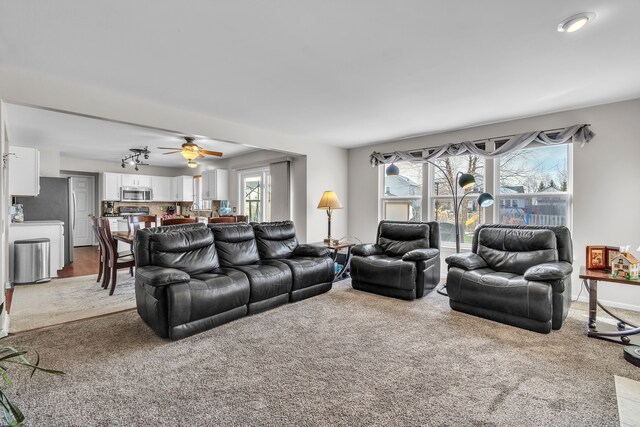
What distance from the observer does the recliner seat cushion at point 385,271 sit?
3.72m

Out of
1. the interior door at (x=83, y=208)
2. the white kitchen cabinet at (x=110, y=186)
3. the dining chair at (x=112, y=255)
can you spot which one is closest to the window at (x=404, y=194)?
the dining chair at (x=112, y=255)

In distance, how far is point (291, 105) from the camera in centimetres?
378

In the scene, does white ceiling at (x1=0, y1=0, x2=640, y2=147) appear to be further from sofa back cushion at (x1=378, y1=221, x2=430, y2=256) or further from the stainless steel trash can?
the stainless steel trash can

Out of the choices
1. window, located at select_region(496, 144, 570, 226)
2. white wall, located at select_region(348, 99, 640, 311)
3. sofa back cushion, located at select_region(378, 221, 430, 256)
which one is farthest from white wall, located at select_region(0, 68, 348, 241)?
white wall, located at select_region(348, 99, 640, 311)

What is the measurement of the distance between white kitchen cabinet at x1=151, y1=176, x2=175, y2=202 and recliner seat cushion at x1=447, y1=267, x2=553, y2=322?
7972 mm

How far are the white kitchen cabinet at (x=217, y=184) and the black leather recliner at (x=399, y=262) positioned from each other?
176 inches

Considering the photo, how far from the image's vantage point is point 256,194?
285 inches

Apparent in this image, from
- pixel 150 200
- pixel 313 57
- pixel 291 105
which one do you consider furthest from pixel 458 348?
pixel 150 200

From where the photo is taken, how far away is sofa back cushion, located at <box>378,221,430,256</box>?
4312 millimetres

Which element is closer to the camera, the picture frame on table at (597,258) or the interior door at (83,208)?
the picture frame on table at (597,258)

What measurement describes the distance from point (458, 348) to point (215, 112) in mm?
3797

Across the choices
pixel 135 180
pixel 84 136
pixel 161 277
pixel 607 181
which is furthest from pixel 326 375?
pixel 135 180

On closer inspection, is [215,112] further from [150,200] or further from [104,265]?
[150,200]

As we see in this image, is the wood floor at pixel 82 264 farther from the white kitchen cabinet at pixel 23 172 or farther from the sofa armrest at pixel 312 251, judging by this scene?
the sofa armrest at pixel 312 251
